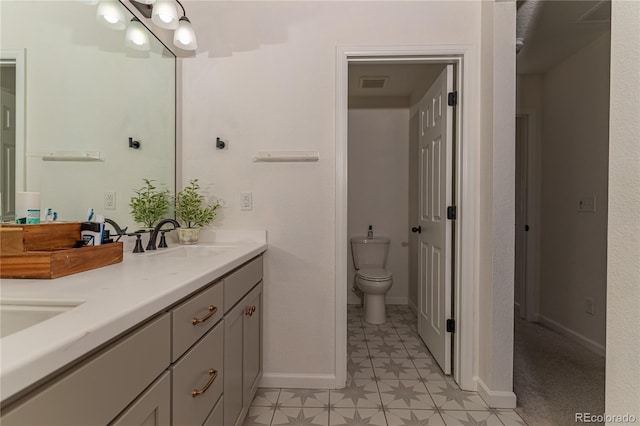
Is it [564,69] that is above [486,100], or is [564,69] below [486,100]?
above

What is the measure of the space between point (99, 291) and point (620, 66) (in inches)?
58.2

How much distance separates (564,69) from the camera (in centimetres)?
255

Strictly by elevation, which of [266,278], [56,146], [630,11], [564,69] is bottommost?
[266,278]

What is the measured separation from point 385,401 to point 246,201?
139cm

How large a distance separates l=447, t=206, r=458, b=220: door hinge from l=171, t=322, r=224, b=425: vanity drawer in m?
1.45

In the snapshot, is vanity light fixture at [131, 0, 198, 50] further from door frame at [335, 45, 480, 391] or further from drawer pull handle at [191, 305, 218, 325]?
drawer pull handle at [191, 305, 218, 325]

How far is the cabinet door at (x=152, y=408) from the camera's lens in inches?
23.5

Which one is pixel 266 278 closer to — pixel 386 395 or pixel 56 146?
pixel 386 395

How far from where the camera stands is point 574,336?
2375 millimetres

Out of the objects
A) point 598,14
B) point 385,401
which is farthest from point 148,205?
point 598,14

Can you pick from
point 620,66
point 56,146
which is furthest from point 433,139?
point 56,146

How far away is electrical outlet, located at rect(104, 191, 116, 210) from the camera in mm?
1288

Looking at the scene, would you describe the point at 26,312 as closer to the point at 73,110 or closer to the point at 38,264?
the point at 38,264

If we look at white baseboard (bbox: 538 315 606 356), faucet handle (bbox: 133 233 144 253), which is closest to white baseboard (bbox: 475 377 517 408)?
white baseboard (bbox: 538 315 606 356)
